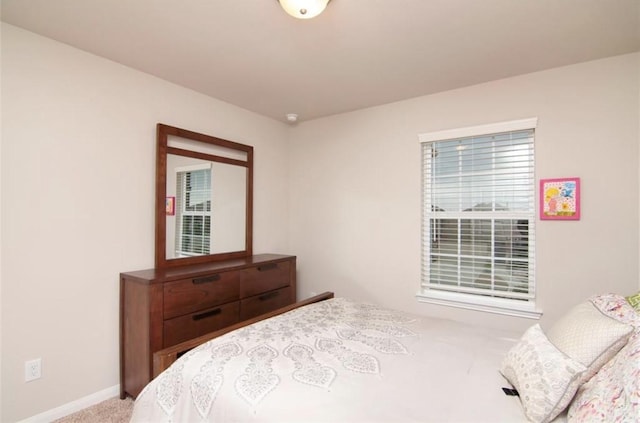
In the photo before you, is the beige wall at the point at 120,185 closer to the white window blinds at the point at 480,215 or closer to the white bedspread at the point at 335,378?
the white window blinds at the point at 480,215

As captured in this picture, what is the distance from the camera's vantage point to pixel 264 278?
2.99 metres

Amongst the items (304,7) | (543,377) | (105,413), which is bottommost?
(105,413)

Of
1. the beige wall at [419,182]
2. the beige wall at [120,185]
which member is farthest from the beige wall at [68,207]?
the beige wall at [419,182]

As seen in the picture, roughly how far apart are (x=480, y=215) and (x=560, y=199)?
578 millimetres

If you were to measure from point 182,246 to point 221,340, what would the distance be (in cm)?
139

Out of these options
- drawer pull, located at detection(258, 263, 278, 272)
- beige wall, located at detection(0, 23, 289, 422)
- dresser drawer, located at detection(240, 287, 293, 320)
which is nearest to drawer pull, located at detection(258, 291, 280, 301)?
dresser drawer, located at detection(240, 287, 293, 320)

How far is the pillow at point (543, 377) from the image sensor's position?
1097 millimetres

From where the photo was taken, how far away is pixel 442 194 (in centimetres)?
300

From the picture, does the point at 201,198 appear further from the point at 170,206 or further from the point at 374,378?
the point at 374,378

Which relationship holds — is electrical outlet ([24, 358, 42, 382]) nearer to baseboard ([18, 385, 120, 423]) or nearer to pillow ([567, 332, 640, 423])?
baseboard ([18, 385, 120, 423])

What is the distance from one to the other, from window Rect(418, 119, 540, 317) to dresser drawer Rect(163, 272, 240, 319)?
5.66ft

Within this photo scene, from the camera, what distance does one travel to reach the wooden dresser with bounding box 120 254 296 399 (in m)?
2.15

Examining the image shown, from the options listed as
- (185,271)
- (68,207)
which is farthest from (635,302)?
(68,207)

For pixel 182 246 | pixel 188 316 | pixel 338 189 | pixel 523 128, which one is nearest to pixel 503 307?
pixel 523 128
